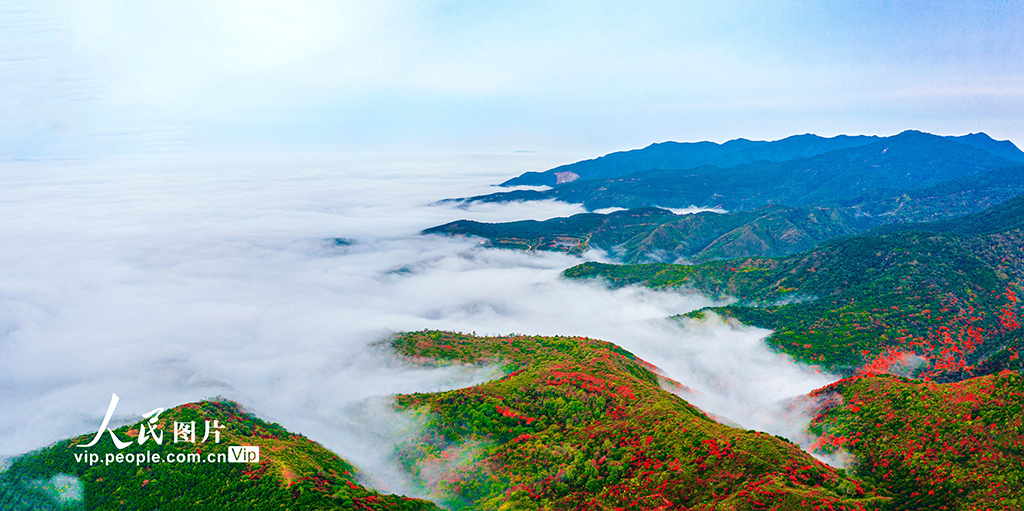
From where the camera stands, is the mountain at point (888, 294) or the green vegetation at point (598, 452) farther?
the mountain at point (888, 294)

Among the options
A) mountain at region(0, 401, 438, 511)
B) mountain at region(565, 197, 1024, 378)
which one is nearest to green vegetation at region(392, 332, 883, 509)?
mountain at region(0, 401, 438, 511)

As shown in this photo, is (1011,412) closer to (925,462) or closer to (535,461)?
(925,462)

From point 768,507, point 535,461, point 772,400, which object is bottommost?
point 772,400

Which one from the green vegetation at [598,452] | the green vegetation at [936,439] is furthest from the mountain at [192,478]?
the green vegetation at [936,439]

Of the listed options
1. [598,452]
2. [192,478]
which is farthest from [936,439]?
[192,478]

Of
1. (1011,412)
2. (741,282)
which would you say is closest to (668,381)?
(1011,412)

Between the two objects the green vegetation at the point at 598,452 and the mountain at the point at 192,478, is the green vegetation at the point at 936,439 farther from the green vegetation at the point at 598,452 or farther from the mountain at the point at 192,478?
the mountain at the point at 192,478
